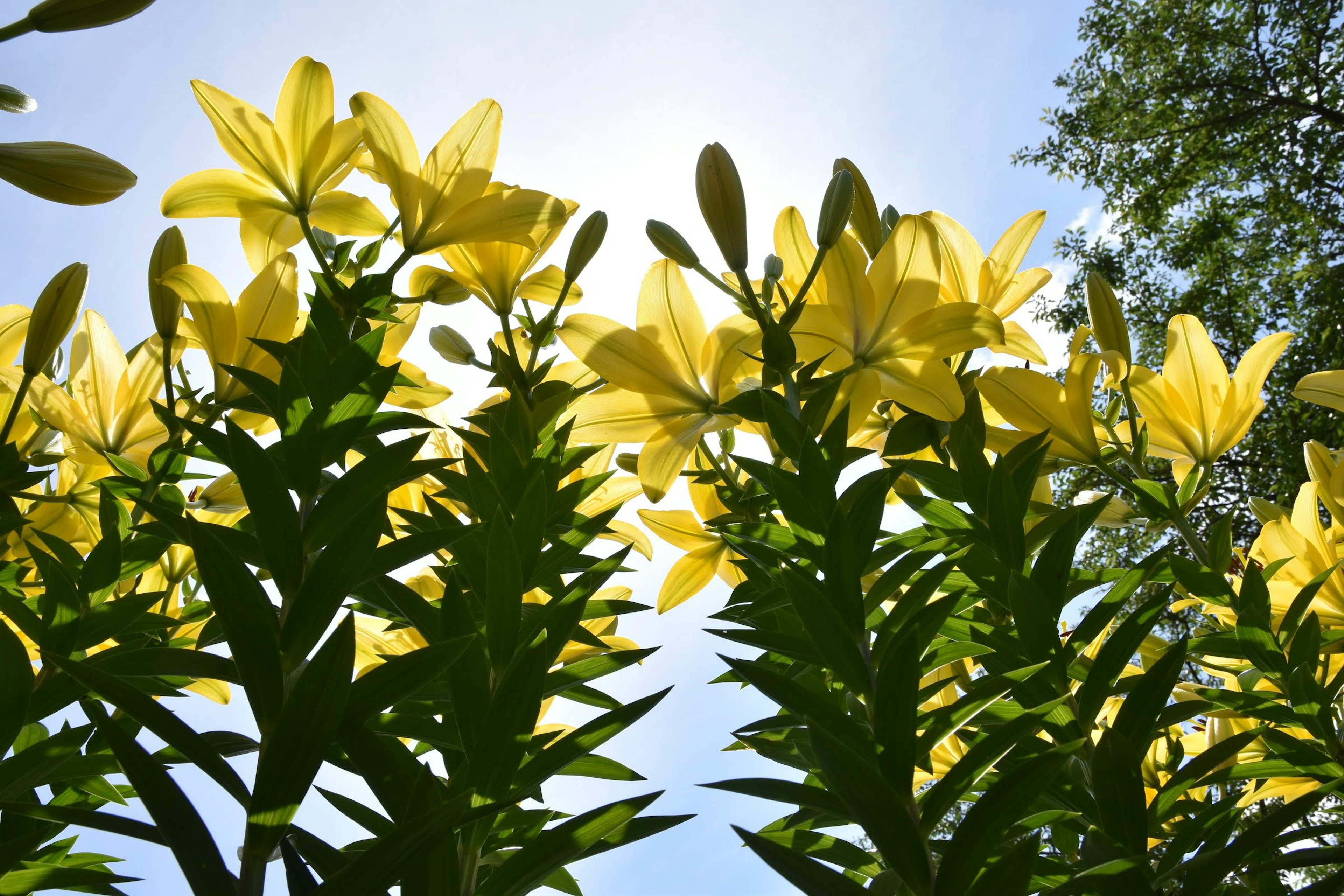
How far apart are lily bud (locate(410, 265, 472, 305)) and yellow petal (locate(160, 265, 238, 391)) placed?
0.47 ft

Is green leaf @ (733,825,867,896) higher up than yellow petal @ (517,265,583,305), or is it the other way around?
yellow petal @ (517,265,583,305)

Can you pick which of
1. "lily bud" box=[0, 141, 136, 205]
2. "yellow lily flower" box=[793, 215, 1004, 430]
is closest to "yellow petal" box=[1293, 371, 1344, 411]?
"yellow lily flower" box=[793, 215, 1004, 430]

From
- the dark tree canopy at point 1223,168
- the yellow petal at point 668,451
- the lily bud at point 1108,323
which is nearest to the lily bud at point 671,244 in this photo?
the yellow petal at point 668,451

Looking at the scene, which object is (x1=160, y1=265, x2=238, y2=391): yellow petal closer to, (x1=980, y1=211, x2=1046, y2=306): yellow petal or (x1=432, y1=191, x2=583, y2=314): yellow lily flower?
(x1=432, y1=191, x2=583, y2=314): yellow lily flower

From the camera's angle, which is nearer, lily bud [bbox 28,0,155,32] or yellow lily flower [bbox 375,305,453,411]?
lily bud [bbox 28,0,155,32]

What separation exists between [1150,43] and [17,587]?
9201mm

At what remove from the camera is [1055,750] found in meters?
0.31

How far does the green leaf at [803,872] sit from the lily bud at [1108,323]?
56 centimetres

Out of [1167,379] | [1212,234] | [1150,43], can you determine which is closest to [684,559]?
[1167,379]

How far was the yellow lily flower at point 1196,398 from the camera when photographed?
2.52ft

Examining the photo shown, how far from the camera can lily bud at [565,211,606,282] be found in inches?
29.4

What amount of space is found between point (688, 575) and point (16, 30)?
0.59 meters

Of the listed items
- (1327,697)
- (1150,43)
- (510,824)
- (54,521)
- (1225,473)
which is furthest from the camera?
(1150,43)

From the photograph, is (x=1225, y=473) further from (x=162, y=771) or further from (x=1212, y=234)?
(x=162, y=771)
